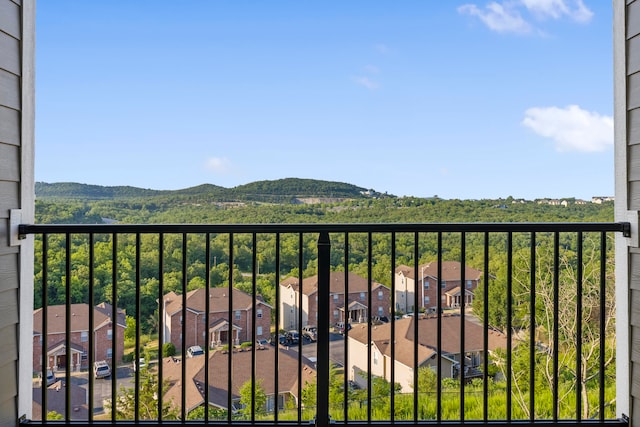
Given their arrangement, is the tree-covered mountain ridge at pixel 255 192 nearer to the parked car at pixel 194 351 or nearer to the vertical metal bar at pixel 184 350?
the parked car at pixel 194 351

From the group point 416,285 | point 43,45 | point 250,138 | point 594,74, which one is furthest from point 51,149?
point 594,74

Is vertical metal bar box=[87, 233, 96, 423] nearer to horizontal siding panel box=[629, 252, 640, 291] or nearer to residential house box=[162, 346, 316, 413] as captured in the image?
residential house box=[162, 346, 316, 413]

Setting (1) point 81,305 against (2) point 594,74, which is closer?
(1) point 81,305

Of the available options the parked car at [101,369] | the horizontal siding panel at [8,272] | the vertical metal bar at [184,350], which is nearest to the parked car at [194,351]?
the vertical metal bar at [184,350]

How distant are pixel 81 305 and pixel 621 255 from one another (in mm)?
2672

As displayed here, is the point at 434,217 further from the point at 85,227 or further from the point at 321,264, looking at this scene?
the point at 85,227

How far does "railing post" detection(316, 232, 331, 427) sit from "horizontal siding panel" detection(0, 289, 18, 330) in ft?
4.26

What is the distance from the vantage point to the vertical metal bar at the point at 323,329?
1944 millimetres

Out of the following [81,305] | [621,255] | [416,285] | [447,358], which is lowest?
[447,358]

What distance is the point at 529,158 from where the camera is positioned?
4871 mm

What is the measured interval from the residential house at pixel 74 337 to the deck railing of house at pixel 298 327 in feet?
0.04

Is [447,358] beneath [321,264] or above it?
beneath

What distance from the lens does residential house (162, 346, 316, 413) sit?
233 cm

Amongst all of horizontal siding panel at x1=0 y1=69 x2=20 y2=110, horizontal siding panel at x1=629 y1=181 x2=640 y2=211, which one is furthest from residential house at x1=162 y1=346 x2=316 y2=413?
horizontal siding panel at x1=629 y1=181 x2=640 y2=211
